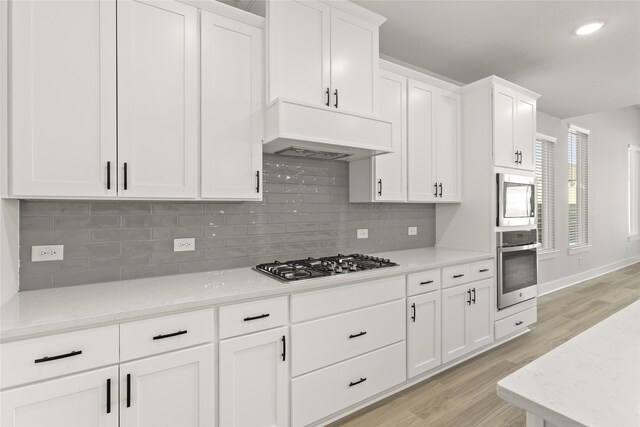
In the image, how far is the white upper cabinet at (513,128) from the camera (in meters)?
3.19

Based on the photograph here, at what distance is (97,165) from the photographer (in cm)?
167

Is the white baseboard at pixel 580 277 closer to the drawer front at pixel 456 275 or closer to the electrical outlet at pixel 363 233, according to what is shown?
the drawer front at pixel 456 275

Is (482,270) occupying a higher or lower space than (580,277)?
higher

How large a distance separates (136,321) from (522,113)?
12.9 feet

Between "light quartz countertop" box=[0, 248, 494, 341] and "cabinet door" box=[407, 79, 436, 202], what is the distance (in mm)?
986

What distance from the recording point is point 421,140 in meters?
3.09

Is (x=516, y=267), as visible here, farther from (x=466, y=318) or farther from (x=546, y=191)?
(x=546, y=191)

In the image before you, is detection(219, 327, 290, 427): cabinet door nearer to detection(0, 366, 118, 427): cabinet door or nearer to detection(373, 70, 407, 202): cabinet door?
detection(0, 366, 118, 427): cabinet door

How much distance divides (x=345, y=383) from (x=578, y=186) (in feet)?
19.3

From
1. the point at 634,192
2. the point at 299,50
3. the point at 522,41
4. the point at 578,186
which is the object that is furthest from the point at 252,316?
the point at 634,192

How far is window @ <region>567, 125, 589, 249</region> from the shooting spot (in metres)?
5.55

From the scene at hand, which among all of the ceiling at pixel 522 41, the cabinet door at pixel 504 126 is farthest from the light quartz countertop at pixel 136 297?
the ceiling at pixel 522 41

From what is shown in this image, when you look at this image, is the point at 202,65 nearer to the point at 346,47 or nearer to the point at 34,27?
the point at 34,27

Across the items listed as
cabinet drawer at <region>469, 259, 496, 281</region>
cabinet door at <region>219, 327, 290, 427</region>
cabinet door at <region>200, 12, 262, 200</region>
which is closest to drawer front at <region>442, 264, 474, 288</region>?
cabinet drawer at <region>469, 259, 496, 281</region>
